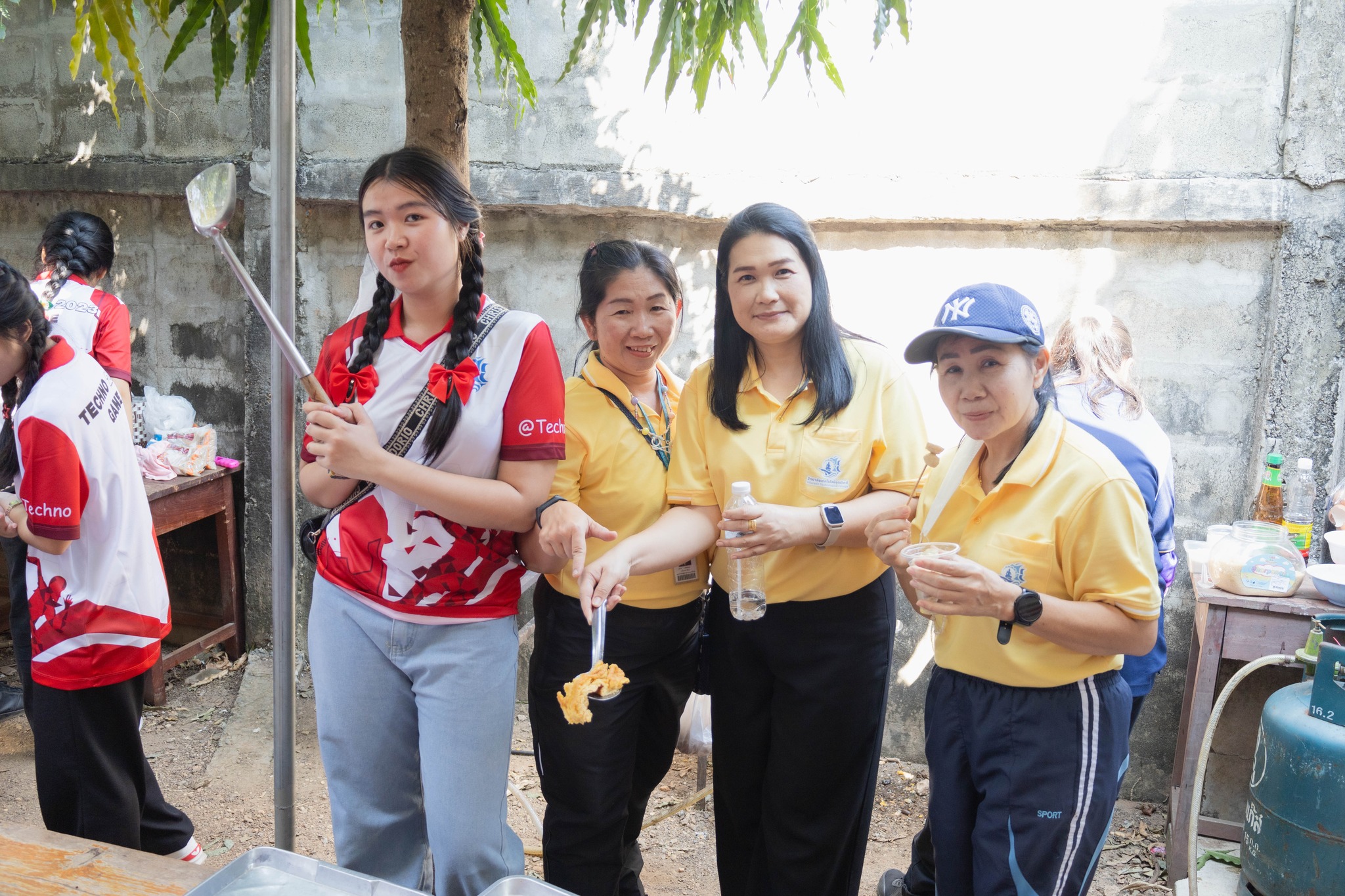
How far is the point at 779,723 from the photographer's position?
7.63 ft

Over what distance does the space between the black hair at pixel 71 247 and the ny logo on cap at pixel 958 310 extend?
399 centimetres

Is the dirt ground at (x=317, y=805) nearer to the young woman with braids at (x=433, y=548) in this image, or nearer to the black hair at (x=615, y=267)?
the young woman with braids at (x=433, y=548)

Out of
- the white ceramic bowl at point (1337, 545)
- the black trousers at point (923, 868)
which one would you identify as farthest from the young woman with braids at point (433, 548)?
the white ceramic bowl at point (1337, 545)

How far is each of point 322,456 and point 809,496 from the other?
1.09m

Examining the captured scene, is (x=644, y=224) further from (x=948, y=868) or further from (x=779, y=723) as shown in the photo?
(x=948, y=868)

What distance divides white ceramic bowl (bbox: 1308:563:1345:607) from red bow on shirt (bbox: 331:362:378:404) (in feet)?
9.40

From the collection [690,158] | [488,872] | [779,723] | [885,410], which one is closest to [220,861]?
[488,872]

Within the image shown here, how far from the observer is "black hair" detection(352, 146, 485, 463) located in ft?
6.29

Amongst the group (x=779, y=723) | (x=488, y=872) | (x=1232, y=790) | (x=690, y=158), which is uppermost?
(x=690, y=158)

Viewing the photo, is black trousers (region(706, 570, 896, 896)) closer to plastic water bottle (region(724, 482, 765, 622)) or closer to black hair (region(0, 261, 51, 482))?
plastic water bottle (region(724, 482, 765, 622))

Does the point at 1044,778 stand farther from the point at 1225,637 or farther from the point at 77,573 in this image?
the point at 77,573

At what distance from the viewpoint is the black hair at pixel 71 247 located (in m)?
4.18

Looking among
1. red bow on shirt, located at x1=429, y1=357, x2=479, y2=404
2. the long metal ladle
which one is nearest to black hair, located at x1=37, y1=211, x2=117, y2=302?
the long metal ladle

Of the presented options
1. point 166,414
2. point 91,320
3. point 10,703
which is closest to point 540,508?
point 91,320
